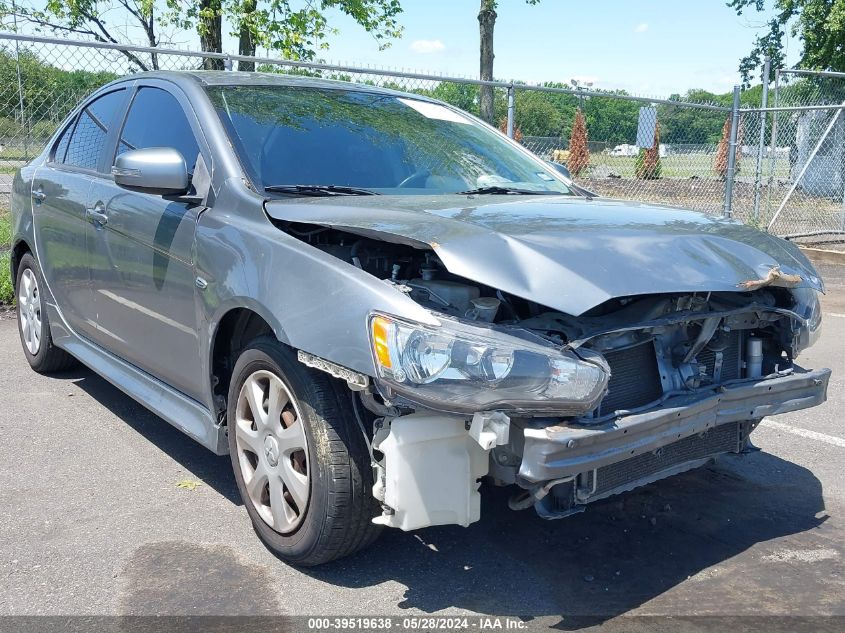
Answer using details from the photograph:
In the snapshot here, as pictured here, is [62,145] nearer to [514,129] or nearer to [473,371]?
[473,371]

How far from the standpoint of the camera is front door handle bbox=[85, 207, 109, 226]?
4.19m

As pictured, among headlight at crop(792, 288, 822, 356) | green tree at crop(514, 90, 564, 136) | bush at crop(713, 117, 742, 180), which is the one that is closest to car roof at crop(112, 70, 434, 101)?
headlight at crop(792, 288, 822, 356)

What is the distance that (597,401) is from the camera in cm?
257

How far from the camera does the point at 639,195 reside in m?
12.5

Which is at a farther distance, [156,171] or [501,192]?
[501,192]

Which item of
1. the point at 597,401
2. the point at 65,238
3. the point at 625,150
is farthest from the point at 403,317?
the point at 625,150

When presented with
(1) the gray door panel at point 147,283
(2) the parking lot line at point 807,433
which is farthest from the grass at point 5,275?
(2) the parking lot line at point 807,433

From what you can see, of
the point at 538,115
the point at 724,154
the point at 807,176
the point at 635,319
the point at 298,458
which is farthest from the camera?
the point at 807,176

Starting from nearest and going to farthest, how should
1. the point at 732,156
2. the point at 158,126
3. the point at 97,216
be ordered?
the point at 158,126 < the point at 97,216 < the point at 732,156

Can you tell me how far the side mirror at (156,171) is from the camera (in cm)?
343

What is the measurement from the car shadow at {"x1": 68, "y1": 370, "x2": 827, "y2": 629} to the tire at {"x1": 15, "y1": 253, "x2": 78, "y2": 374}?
1.79 meters

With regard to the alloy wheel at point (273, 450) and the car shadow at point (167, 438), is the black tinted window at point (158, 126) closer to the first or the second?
the alloy wheel at point (273, 450)

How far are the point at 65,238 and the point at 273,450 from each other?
7.68 ft

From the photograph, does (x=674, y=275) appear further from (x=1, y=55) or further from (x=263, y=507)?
(x=1, y=55)
